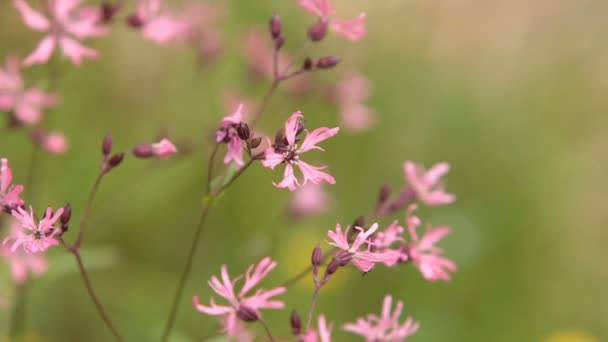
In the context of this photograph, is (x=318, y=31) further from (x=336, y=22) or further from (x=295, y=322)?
(x=295, y=322)

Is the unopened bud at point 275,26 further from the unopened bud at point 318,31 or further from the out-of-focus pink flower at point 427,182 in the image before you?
the out-of-focus pink flower at point 427,182

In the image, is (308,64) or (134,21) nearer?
(308,64)

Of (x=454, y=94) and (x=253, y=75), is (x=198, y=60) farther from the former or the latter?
(x=454, y=94)

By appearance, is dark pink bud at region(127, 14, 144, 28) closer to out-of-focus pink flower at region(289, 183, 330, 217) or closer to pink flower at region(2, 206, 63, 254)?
pink flower at region(2, 206, 63, 254)

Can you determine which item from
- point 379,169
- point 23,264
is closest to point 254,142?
point 23,264

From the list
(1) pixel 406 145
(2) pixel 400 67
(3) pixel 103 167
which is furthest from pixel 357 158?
(3) pixel 103 167

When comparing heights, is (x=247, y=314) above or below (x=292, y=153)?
below

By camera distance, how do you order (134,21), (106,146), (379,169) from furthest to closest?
(379,169) → (134,21) → (106,146)

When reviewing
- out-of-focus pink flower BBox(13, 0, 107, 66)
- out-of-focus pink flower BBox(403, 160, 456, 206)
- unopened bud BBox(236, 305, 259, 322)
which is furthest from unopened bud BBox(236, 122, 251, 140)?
out-of-focus pink flower BBox(13, 0, 107, 66)
